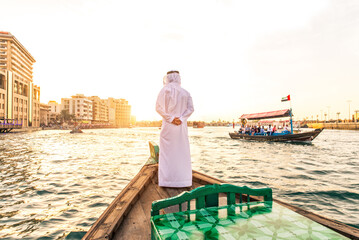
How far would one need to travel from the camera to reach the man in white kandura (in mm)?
3816

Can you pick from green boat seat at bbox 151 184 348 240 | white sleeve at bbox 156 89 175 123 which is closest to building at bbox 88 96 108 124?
white sleeve at bbox 156 89 175 123

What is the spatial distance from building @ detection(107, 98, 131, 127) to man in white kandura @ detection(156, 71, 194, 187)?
16610 centimetres

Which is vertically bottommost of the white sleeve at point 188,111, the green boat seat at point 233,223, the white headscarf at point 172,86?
the green boat seat at point 233,223

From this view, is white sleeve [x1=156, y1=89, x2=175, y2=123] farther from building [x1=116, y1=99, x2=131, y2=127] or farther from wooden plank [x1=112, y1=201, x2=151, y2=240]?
building [x1=116, y1=99, x2=131, y2=127]

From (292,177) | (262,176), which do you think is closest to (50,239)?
(262,176)

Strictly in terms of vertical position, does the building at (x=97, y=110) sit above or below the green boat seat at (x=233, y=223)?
above

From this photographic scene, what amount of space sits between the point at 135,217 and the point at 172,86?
7.92 feet

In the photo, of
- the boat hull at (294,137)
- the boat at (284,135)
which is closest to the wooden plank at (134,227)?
the boat at (284,135)

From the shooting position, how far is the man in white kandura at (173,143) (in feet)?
12.5

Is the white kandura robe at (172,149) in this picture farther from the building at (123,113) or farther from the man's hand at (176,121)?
the building at (123,113)

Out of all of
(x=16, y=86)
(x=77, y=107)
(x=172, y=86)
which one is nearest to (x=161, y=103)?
(x=172, y=86)

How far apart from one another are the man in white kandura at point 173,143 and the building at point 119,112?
166104 mm

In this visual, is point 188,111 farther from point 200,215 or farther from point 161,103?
point 200,215

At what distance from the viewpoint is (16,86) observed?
217ft
